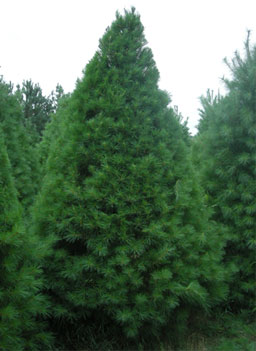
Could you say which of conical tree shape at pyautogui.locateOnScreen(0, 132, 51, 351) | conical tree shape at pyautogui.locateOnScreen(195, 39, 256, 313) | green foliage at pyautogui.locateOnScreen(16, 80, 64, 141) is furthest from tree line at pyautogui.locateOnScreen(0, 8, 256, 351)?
green foliage at pyautogui.locateOnScreen(16, 80, 64, 141)

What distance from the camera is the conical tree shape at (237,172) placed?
4816mm

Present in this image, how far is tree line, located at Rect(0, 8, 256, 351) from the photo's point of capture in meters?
3.27

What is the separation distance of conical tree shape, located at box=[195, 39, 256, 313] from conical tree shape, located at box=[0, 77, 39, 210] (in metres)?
2.79

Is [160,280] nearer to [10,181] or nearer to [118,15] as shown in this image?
[10,181]

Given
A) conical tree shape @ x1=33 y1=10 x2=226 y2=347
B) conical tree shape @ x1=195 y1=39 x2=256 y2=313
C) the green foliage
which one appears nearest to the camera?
conical tree shape @ x1=33 y1=10 x2=226 y2=347

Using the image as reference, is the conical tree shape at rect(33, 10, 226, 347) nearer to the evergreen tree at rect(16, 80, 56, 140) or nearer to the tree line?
the tree line

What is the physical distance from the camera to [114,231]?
11.4 feet

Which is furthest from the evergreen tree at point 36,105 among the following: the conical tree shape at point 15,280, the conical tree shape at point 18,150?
the conical tree shape at point 15,280

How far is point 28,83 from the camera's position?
23797mm

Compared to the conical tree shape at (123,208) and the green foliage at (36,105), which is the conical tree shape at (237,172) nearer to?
the conical tree shape at (123,208)

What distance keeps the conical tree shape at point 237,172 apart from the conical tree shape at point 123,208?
3.15ft

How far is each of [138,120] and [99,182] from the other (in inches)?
33.1

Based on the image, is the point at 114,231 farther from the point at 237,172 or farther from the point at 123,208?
the point at 237,172

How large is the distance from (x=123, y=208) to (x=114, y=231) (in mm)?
250
